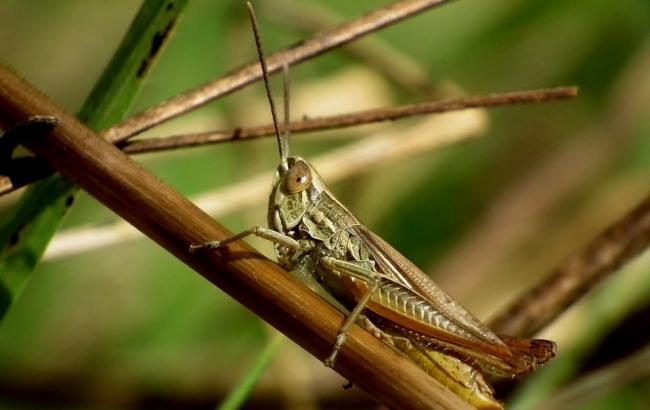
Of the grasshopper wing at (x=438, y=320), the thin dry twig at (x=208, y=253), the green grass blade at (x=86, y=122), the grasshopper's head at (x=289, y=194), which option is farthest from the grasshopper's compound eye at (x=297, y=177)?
the thin dry twig at (x=208, y=253)

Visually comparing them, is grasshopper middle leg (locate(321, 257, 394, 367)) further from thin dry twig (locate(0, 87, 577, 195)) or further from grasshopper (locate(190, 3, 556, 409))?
thin dry twig (locate(0, 87, 577, 195))

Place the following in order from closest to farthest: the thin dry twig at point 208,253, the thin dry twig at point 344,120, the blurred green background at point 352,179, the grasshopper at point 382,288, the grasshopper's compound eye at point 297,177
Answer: the thin dry twig at point 208,253 → the thin dry twig at point 344,120 → the grasshopper at point 382,288 → the grasshopper's compound eye at point 297,177 → the blurred green background at point 352,179

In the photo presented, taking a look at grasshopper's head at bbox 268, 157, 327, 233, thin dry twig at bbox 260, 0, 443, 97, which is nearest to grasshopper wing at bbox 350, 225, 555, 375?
grasshopper's head at bbox 268, 157, 327, 233

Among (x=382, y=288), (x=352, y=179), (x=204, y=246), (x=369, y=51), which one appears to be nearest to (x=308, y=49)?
(x=204, y=246)

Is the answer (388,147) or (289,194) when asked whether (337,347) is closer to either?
(289,194)

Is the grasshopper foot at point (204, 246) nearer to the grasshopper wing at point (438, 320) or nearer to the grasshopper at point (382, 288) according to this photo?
the grasshopper at point (382, 288)

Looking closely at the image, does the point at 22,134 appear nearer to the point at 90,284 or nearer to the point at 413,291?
the point at 413,291

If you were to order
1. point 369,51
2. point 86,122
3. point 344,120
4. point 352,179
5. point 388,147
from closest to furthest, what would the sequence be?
point 86,122 < point 344,120 < point 388,147 < point 369,51 < point 352,179
